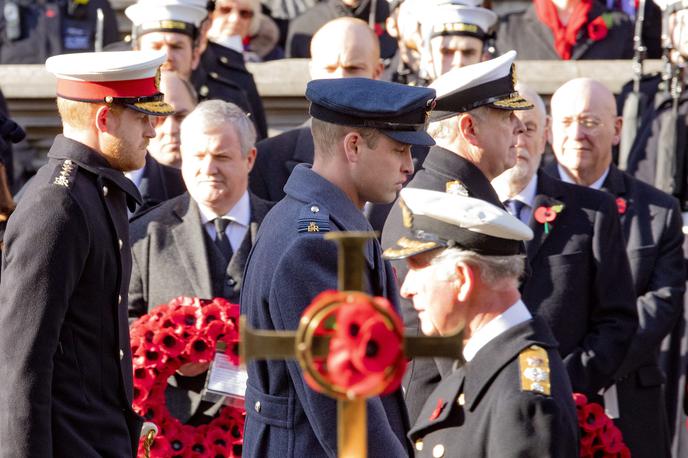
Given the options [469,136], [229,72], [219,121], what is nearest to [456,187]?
[469,136]

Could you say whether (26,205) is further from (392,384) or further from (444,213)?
(392,384)

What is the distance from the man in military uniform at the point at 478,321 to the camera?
4309 millimetres

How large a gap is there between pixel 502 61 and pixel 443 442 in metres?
2.01

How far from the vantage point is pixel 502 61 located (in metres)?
6.05

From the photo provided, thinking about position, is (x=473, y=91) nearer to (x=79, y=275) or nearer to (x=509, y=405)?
(x=79, y=275)

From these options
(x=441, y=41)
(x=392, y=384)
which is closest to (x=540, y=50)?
(x=441, y=41)

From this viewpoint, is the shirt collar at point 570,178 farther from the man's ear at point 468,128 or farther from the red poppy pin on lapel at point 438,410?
the red poppy pin on lapel at point 438,410

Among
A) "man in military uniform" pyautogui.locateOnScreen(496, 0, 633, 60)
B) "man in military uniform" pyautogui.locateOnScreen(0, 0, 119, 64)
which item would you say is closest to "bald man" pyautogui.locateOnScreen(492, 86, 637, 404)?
"man in military uniform" pyautogui.locateOnScreen(496, 0, 633, 60)

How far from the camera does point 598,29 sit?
10.6 meters

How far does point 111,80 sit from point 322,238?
130cm

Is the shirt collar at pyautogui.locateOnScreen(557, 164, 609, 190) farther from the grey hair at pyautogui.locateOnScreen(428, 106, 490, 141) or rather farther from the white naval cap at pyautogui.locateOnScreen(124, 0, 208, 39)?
the white naval cap at pyautogui.locateOnScreen(124, 0, 208, 39)

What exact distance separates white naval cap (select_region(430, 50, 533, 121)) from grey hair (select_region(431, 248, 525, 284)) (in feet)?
4.85

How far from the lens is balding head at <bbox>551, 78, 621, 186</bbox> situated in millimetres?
7875

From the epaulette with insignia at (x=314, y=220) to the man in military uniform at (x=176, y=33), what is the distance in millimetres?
4000
